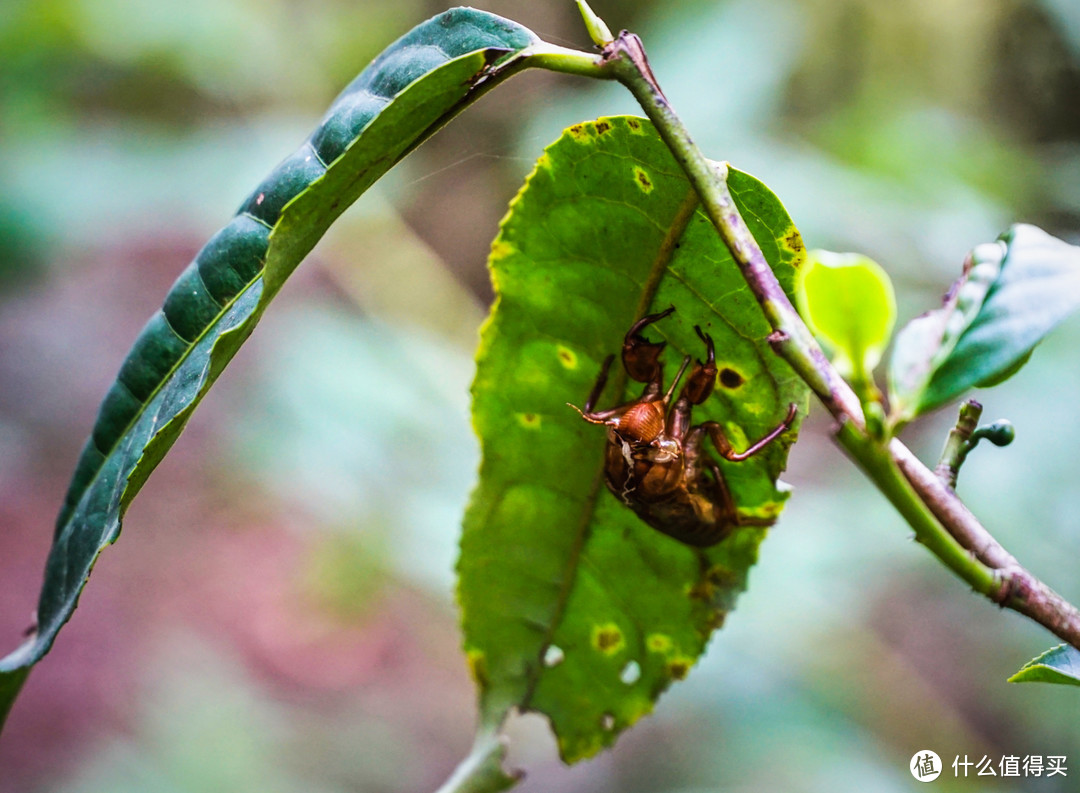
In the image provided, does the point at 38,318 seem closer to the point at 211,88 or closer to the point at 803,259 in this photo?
the point at 211,88

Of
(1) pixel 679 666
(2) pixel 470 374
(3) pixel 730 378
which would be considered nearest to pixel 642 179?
(3) pixel 730 378

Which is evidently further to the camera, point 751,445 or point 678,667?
point 678,667

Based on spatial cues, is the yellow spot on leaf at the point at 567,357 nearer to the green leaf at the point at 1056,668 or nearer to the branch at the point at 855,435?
the branch at the point at 855,435

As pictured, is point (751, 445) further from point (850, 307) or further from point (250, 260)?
point (250, 260)

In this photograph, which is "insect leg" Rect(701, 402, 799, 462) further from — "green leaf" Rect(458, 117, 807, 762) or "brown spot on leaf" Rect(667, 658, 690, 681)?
"brown spot on leaf" Rect(667, 658, 690, 681)

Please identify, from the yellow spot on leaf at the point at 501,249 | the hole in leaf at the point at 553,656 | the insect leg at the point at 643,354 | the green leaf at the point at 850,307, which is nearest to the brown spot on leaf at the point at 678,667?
the hole in leaf at the point at 553,656

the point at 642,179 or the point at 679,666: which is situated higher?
the point at 642,179

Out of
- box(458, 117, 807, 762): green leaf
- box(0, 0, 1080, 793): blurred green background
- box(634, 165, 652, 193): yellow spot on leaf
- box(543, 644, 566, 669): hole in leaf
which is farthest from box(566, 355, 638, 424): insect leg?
box(0, 0, 1080, 793): blurred green background

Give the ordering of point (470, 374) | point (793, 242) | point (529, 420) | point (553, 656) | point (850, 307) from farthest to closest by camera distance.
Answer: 1. point (470, 374)
2. point (553, 656)
3. point (529, 420)
4. point (793, 242)
5. point (850, 307)
